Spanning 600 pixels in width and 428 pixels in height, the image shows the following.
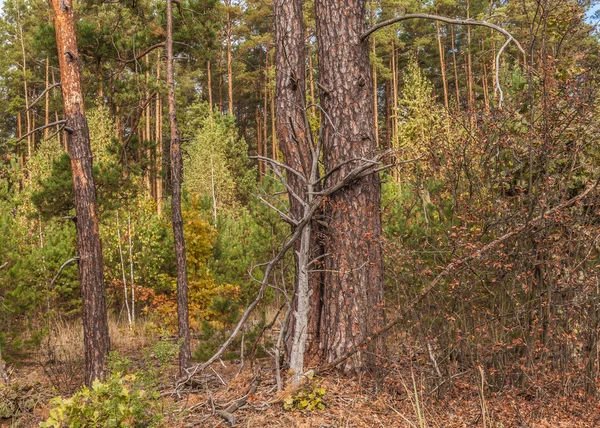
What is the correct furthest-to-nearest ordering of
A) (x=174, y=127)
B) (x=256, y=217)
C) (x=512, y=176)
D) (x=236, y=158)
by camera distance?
(x=236, y=158), (x=256, y=217), (x=174, y=127), (x=512, y=176)

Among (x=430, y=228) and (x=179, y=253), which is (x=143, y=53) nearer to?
(x=179, y=253)

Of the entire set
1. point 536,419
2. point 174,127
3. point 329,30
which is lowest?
point 536,419

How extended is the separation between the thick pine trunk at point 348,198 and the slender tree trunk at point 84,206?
2.92 meters

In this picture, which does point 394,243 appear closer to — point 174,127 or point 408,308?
point 408,308

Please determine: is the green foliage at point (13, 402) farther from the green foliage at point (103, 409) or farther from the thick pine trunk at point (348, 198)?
the thick pine trunk at point (348, 198)

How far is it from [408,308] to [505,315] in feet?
2.14

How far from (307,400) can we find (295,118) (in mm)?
2352

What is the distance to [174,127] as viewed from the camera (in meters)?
6.28

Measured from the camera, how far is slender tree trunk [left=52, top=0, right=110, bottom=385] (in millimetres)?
5797

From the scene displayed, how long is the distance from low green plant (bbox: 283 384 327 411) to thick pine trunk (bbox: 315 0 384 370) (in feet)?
1.45

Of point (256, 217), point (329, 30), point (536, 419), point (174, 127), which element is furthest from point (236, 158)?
point (536, 419)

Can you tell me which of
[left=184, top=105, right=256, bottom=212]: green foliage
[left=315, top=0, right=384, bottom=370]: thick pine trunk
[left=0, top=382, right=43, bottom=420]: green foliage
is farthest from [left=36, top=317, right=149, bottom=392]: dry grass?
[left=184, top=105, right=256, bottom=212]: green foliage

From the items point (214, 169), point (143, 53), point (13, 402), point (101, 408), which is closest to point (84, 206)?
point (13, 402)

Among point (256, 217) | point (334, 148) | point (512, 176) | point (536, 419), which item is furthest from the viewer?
point (256, 217)
